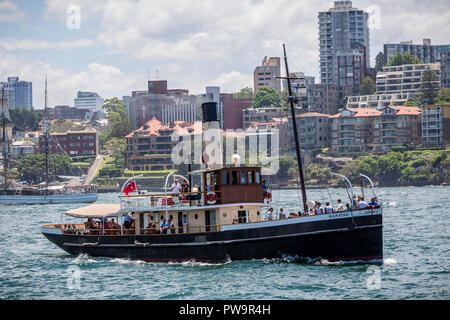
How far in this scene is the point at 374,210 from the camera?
31.6 meters

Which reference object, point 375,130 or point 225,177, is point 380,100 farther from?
point 225,177

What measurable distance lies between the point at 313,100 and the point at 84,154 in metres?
59.3

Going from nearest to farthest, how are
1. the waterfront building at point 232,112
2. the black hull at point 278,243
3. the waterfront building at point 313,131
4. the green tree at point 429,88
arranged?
1. the black hull at point 278,243
2. the waterfront building at point 313,131
3. the green tree at point 429,88
4. the waterfront building at point 232,112

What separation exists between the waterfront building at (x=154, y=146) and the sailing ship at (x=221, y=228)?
12213 centimetres

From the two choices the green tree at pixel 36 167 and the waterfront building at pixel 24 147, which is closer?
the green tree at pixel 36 167

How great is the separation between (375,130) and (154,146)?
49.3 m

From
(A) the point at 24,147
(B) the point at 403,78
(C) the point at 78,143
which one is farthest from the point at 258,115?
(A) the point at 24,147

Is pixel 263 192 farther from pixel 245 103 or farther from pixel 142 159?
pixel 245 103

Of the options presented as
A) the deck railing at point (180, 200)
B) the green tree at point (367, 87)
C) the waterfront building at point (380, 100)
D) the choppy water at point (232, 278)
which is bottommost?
the choppy water at point (232, 278)

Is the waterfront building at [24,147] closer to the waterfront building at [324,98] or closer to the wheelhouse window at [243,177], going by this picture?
the waterfront building at [324,98]

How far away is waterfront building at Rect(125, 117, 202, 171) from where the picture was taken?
533 feet

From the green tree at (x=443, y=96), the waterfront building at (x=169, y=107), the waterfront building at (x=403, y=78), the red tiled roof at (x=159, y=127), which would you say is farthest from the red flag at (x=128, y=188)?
the waterfront building at (x=403, y=78)

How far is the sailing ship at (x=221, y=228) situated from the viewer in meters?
31.8
